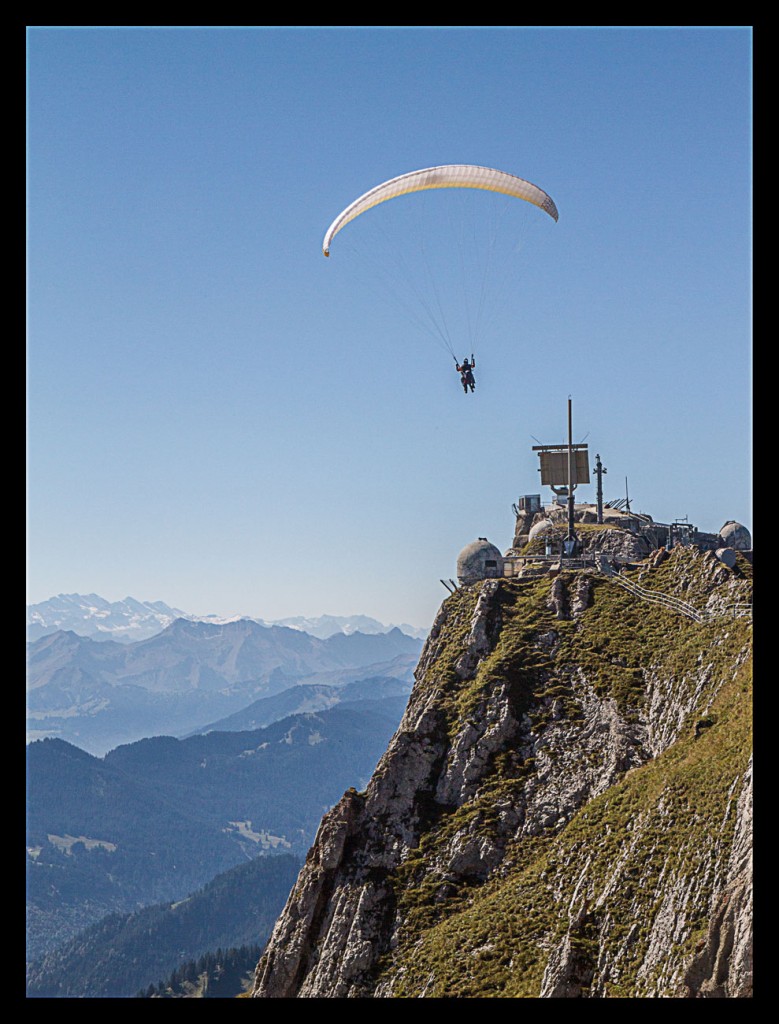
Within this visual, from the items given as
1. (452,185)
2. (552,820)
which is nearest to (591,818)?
(552,820)

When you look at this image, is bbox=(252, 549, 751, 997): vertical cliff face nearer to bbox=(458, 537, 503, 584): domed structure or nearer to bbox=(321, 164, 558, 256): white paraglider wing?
bbox=(458, 537, 503, 584): domed structure

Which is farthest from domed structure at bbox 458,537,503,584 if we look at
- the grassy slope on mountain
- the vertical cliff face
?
the grassy slope on mountain

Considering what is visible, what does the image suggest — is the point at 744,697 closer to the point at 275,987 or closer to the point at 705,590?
the point at 705,590

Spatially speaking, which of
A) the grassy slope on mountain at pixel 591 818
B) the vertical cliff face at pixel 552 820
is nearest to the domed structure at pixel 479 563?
the vertical cliff face at pixel 552 820

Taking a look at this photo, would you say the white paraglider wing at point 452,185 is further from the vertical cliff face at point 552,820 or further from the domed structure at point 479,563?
the domed structure at point 479,563

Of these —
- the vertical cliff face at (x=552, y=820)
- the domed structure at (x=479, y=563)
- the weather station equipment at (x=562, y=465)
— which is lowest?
the vertical cliff face at (x=552, y=820)

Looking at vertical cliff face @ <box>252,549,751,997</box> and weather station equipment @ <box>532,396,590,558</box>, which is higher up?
weather station equipment @ <box>532,396,590,558</box>

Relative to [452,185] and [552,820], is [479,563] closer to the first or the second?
[552,820]
